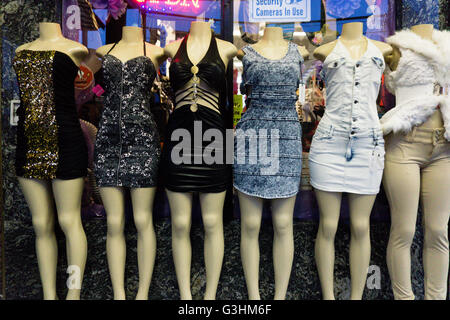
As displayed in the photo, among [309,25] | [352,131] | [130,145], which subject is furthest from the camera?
[309,25]

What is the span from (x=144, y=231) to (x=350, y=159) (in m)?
1.43

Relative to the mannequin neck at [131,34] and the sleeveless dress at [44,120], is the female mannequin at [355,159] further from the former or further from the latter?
the sleeveless dress at [44,120]

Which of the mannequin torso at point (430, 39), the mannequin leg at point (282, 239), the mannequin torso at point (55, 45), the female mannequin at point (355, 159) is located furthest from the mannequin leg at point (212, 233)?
the mannequin torso at point (430, 39)

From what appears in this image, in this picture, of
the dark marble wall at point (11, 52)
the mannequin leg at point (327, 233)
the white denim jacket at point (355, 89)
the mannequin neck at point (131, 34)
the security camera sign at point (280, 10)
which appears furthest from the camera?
the security camera sign at point (280, 10)

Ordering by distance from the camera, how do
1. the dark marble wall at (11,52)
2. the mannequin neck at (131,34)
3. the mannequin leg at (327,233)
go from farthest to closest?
the dark marble wall at (11,52) < the mannequin neck at (131,34) < the mannequin leg at (327,233)

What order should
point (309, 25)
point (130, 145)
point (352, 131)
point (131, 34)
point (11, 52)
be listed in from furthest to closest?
point (309, 25) < point (11, 52) < point (131, 34) < point (130, 145) < point (352, 131)

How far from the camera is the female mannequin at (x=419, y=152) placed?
6.86 ft

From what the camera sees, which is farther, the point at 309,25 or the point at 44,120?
the point at 309,25

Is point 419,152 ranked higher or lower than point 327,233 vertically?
higher

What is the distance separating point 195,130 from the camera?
210 centimetres

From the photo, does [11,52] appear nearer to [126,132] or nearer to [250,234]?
[126,132]

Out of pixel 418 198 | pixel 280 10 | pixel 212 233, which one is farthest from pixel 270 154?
pixel 280 10

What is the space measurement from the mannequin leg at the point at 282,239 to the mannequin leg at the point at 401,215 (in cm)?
67
